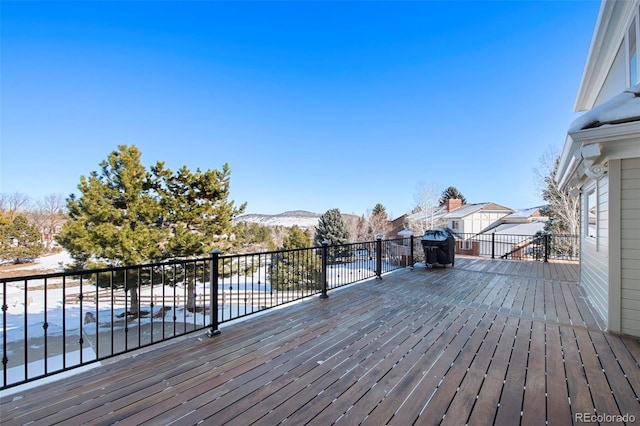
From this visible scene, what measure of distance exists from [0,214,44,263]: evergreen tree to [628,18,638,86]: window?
1264 inches

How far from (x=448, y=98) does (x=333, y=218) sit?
1249 centimetres

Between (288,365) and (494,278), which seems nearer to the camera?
(288,365)

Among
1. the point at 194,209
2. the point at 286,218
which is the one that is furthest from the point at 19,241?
the point at 286,218

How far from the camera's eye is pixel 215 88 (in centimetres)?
1199

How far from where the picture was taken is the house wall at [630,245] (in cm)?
280

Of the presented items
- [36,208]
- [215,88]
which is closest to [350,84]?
[215,88]

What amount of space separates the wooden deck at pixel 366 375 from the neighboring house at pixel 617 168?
431 mm

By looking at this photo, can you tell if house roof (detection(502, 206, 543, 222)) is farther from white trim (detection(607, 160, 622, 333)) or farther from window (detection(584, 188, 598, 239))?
white trim (detection(607, 160, 622, 333))

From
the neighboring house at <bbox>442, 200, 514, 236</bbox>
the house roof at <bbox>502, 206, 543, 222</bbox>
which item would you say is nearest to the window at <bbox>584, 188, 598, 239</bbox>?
the neighboring house at <bbox>442, 200, 514, 236</bbox>

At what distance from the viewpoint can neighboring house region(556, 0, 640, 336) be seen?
2.54m

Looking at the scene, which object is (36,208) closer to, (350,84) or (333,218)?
(333,218)

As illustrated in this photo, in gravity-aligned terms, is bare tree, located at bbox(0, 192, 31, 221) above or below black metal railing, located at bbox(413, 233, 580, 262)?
above

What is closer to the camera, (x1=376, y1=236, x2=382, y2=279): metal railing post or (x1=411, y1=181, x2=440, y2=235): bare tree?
(x1=376, y1=236, x2=382, y2=279): metal railing post

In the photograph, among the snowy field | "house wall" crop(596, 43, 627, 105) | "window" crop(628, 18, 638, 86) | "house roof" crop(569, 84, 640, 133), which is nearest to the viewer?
"house roof" crop(569, 84, 640, 133)
